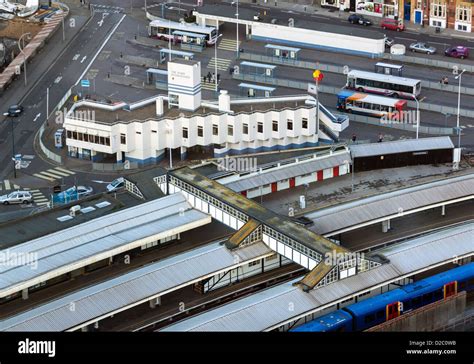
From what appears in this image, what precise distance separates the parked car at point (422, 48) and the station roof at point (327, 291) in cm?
6242

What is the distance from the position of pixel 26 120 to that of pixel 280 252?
196ft

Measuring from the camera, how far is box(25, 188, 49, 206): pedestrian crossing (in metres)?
152

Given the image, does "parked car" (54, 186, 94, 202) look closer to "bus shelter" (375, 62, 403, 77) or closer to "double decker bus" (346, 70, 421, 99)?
"double decker bus" (346, 70, 421, 99)

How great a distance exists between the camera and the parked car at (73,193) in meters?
151

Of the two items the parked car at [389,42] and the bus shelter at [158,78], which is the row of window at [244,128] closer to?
the bus shelter at [158,78]

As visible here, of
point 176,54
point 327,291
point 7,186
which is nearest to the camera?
point 327,291

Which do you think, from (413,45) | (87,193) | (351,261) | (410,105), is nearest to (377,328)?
(351,261)

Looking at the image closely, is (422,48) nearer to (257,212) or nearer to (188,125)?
(188,125)

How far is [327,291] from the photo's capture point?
122 m

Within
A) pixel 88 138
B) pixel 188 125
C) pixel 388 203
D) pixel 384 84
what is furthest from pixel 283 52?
pixel 388 203

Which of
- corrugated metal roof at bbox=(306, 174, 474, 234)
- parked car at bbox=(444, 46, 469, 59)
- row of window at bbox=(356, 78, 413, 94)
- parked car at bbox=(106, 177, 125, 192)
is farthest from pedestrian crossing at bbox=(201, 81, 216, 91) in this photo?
corrugated metal roof at bbox=(306, 174, 474, 234)

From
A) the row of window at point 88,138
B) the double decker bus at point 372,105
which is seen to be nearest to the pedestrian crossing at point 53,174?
the row of window at point 88,138

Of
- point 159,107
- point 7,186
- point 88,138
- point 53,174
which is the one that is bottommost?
point 7,186

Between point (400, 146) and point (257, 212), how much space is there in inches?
1168
